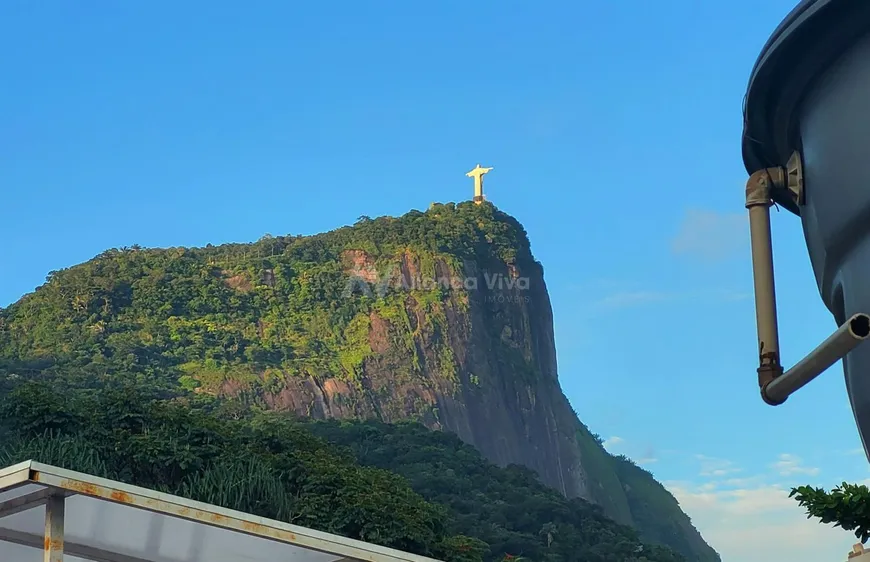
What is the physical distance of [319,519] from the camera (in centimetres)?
1900

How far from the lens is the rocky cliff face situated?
61.6 meters

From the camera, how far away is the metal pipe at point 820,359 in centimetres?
203

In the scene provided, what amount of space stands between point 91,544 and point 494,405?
2588 inches

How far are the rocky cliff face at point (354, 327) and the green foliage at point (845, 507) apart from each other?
51.7 metres

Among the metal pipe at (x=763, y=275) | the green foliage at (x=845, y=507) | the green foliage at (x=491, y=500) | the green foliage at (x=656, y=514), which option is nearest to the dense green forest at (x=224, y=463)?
the green foliage at (x=845, y=507)

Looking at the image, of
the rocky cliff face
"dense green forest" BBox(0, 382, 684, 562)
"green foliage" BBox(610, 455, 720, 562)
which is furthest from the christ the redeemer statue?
"dense green forest" BBox(0, 382, 684, 562)

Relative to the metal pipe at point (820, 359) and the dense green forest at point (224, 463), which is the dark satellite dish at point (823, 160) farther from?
the dense green forest at point (224, 463)

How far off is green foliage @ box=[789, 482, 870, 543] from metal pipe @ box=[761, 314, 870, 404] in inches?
130

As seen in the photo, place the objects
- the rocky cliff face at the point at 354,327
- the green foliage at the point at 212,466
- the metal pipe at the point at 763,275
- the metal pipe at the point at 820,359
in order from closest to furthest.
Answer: the metal pipe at the point at 820,359
the metal pipe at the point at 763,275
the green foliage at the point at 212,466
the rocky cliff face at the point at 354,327

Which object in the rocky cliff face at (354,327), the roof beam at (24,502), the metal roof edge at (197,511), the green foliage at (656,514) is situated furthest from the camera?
the green foliage at (656,514)

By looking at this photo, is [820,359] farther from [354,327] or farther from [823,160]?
[354,327]

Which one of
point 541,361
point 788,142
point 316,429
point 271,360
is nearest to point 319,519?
point 788,142

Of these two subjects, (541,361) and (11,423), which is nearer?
(11,423)

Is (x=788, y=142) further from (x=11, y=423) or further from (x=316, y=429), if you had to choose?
(x=316, y=429)
